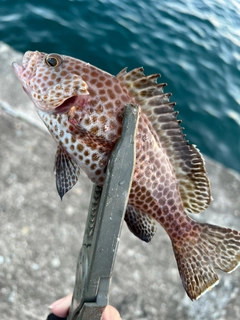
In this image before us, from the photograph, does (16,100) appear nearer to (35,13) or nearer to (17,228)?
(17,228)

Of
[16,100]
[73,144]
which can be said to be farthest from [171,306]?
[16,100]

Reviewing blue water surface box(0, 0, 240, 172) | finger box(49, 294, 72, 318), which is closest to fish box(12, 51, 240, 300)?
finger box(49, 294, 72, 318)

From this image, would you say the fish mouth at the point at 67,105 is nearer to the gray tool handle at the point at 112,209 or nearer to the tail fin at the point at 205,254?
the gray tool handle at the point at 112,209

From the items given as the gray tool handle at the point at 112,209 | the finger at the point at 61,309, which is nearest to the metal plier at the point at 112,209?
the gray tool handle at the point at 112,209

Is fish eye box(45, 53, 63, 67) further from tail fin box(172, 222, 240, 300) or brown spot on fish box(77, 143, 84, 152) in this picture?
tail fin box(172, 222, 240, 300)

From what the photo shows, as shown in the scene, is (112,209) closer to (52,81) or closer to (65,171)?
(65,171)

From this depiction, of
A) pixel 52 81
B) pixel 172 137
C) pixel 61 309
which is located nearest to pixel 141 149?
pixel 172 137

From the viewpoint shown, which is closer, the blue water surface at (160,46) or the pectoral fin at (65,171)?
the pectoral fin at (65,171)
